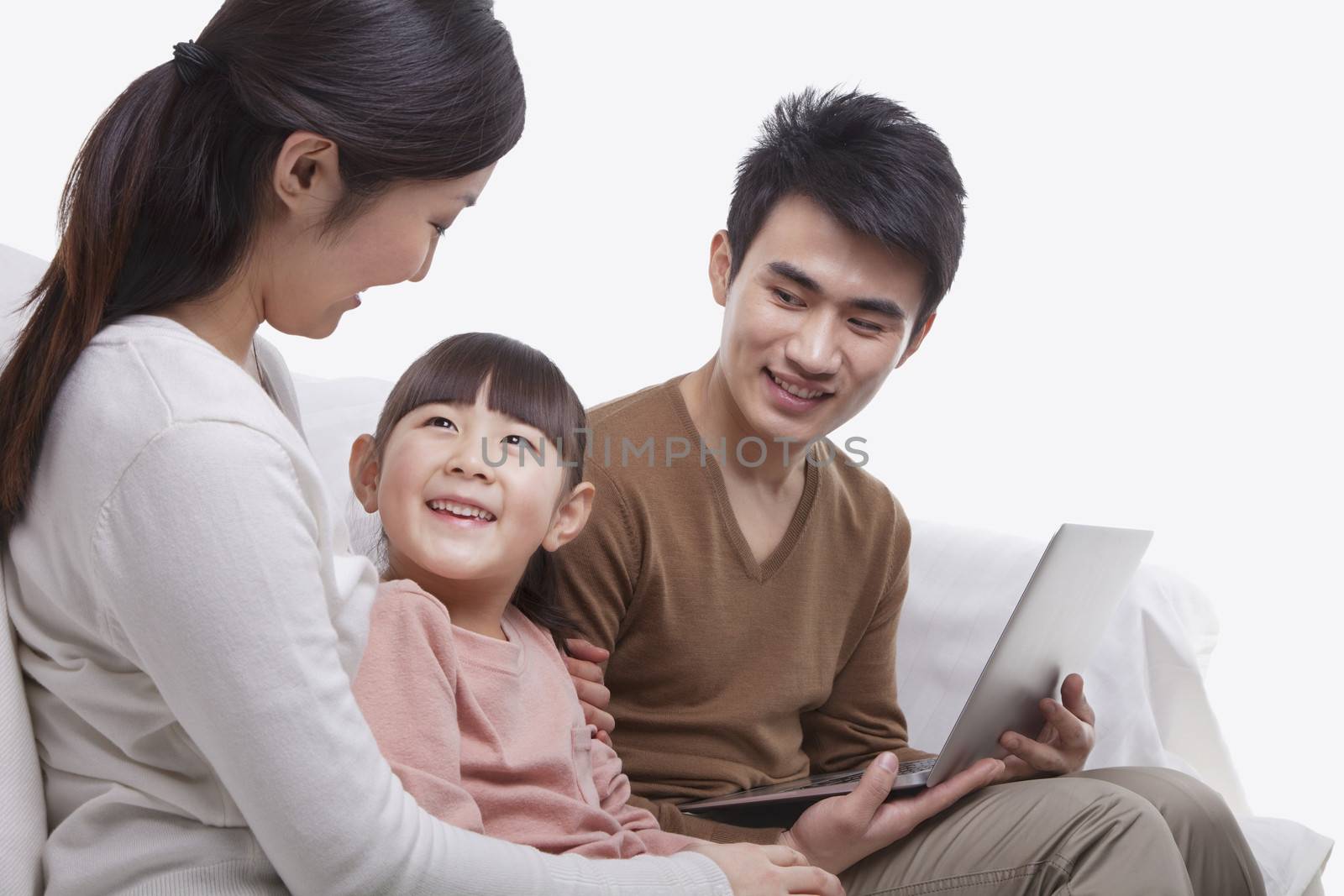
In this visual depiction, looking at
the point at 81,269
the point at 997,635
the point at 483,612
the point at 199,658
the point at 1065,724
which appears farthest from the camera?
the point at 997,635

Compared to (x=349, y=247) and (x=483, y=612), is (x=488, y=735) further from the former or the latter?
(x=349, y=247)

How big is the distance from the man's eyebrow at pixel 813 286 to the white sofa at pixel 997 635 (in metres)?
0.66

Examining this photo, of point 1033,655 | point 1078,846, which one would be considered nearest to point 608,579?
point 1033,655

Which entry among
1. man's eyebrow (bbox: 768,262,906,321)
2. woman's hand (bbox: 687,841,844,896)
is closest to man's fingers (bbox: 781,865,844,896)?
woman's hand (bbox: 687,841,844,896)

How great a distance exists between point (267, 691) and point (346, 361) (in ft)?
6.21

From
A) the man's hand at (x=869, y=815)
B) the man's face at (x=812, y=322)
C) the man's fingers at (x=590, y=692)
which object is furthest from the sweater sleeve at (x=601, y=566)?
the man's hand at (x=869, y=815)

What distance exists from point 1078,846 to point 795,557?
51 cm

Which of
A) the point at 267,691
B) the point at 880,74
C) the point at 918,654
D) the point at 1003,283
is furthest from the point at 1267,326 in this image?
the point at 267,691

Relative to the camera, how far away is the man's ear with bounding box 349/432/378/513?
4.43 feet

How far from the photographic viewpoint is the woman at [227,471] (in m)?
0.81

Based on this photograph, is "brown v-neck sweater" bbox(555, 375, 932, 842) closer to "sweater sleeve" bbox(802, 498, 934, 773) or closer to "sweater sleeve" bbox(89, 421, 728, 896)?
"sweater sleeve" bbox(802, 498, 934, 773)

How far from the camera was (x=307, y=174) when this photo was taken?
0.97 meters

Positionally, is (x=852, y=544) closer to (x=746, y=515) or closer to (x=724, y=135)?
(x=746, y=515)

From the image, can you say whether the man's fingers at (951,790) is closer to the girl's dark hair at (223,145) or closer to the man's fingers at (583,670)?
the man's fingers at (583,670)
